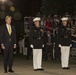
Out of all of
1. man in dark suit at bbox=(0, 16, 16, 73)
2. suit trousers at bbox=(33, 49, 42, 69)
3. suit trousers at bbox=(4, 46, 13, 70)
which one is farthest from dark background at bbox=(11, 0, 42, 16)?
suit trousers at bbox=(4, 46, 13, 70)

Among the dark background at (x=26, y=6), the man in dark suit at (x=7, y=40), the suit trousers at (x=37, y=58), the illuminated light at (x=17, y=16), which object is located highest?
the dark background at (x=26, y=6)

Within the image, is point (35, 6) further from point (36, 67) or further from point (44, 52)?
point (36, 67)

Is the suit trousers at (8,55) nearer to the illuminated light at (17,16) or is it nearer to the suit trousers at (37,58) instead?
the suit trousers at (37,58)

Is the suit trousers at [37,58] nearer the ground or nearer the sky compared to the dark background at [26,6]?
nearer the ground

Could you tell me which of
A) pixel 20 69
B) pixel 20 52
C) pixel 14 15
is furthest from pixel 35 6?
pixel 20 69

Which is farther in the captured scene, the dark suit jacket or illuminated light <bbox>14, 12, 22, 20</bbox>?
illuminated light <bbox>14, 12, 22, 20</bbox>

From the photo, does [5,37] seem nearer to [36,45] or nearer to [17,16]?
[36,45]

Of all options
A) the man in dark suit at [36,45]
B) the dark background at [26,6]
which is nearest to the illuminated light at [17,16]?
the dark background at [26,6]

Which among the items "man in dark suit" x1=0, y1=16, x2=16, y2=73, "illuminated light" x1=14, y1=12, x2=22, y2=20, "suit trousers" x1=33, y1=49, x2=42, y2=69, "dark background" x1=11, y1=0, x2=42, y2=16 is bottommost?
"suit trousers" x1=33, y1=49, x2=42, y2=69

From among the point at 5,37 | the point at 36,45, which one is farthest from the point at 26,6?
the point at 5,37

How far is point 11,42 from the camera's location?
1288cm

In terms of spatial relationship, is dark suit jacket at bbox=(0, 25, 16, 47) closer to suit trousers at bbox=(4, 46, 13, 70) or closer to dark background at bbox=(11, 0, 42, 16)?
suit trousers at bbox=(4, 46, 13, 70)

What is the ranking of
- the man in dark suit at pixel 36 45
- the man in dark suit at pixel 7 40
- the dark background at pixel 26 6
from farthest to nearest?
the dark background at pixel 26 6
the man in dark suit at pixel 36 45
the man in dark suit at pixel 7 40

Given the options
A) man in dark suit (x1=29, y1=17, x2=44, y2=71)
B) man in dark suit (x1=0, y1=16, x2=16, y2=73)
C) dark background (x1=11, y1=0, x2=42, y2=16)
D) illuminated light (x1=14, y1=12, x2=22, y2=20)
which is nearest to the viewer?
man in dark suit (x1=0, y1=16, x2=16, y2=73)
